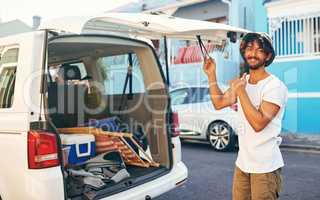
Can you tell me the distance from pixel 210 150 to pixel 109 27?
5657 mm

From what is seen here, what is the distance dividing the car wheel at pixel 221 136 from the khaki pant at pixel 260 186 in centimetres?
532

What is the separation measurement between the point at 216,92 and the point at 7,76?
1.68 m

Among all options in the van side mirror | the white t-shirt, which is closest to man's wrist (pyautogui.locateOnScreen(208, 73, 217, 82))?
the white t-shirt

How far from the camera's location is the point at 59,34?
10.4 ft

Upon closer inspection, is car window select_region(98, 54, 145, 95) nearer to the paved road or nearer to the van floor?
the van floor

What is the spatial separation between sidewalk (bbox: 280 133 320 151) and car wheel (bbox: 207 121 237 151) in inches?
66.7

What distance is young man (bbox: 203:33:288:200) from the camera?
2.65 m

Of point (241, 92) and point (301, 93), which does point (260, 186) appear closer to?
point (241, 92)

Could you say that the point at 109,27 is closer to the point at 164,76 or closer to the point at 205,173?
the point at 164,76

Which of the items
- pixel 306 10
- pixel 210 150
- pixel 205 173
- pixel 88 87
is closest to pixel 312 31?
pixel 306 10

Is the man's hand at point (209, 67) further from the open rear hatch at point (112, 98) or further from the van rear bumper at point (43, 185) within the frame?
the van rear bumper at point (43, 185)

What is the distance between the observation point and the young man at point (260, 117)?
265cm

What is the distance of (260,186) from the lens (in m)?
2.71

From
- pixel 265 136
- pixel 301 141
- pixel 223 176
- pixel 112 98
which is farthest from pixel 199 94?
pixel 265 136
